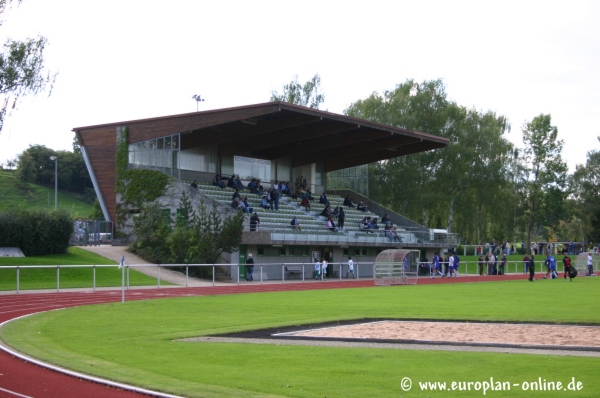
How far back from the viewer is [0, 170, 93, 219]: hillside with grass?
91562 mm

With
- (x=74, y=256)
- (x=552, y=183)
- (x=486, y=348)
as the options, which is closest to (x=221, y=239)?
(x=74, y=256)

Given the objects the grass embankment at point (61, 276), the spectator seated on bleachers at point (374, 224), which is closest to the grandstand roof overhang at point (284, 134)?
the spectator seated on bleachers at point (374, 224)

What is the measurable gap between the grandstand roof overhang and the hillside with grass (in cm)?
3930

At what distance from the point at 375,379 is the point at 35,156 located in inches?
3887

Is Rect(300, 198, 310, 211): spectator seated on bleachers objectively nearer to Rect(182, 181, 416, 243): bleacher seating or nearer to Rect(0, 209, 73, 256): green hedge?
Rect(182, 181, 416, 243): bleacher seating

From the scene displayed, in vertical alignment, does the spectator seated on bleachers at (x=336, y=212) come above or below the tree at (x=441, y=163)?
below

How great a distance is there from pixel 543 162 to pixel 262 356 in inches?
2864

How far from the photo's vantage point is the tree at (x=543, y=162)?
7994 centimetres

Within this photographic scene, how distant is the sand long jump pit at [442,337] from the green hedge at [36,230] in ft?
89.7

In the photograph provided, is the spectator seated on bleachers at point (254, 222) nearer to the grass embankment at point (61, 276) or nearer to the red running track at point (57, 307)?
the red running track at point (57, 307)

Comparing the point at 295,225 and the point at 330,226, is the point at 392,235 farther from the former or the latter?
the point at 295,225

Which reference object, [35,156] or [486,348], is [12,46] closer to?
[486,348]

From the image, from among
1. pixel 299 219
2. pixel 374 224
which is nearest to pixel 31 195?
pixel 299 219

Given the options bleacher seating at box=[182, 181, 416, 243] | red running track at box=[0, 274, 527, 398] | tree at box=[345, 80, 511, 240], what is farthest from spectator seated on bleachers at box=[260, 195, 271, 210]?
tree at box=[345, 80, 511, 240]
